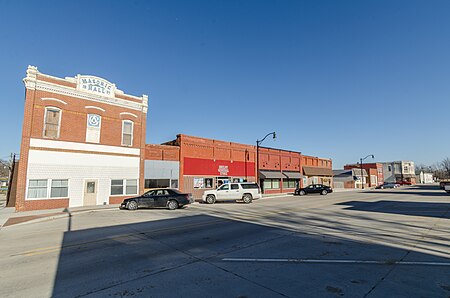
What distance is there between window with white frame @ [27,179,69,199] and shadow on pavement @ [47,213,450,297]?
12.4 metres

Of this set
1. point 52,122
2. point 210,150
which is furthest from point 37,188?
point 210,150

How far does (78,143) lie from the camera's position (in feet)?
69.4

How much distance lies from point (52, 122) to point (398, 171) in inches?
4575

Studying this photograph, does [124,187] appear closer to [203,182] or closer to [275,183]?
[203,182]

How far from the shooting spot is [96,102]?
2230 cm

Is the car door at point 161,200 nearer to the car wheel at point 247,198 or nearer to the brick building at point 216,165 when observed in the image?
the brick building at point 216,165

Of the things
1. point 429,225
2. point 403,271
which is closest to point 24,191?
point 403,271

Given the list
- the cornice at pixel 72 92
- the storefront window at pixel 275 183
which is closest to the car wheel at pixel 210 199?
the cornice at pixel 72 92

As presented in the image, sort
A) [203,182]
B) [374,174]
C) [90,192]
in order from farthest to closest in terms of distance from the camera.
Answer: [374,174] < [203,182] < [90,192]

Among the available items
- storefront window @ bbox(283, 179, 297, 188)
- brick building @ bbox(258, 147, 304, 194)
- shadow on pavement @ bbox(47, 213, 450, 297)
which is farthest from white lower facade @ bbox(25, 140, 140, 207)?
storefront window @ bbox(283, 179, 297, 188)

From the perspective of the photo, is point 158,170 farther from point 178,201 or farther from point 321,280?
point 321,280

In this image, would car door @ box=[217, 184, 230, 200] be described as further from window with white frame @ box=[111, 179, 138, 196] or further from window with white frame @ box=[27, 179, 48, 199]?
window with white frame @ box=[27, 179, 48, 199]

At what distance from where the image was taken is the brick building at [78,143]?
62.4 feet

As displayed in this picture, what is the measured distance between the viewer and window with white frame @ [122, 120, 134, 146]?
78.4ft
